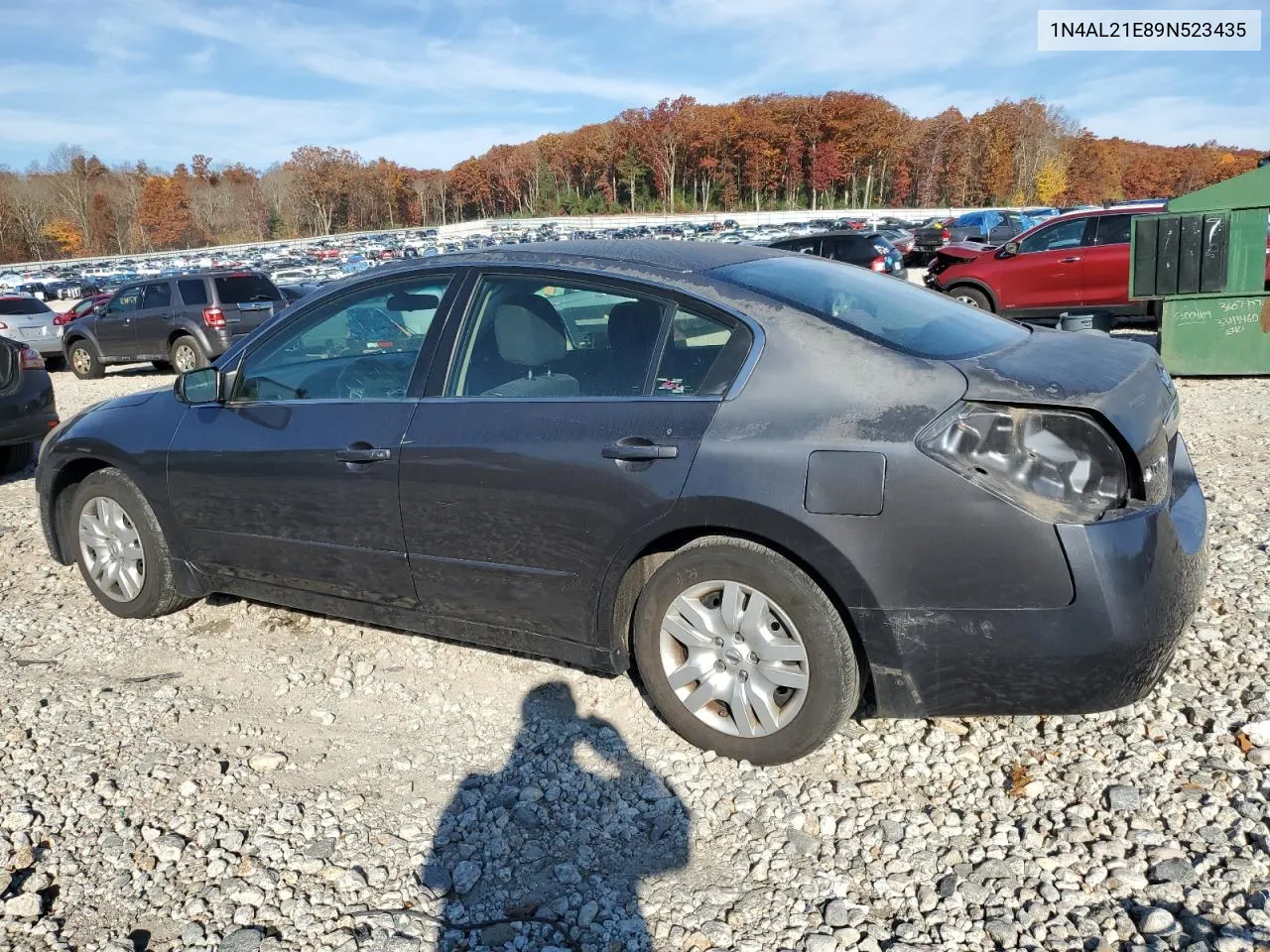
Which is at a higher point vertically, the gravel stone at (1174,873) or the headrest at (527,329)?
the headrest at (527,329)

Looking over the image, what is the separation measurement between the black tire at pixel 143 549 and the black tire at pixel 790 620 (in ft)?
8.01

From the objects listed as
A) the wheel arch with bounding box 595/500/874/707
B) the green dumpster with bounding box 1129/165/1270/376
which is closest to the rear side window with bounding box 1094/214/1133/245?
the green dumpster with bounding box 1129/165/1270/376

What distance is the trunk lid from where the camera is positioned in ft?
8.58

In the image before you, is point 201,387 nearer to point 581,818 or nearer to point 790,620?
point 581,818

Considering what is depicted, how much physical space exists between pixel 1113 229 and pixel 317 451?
42.0ft

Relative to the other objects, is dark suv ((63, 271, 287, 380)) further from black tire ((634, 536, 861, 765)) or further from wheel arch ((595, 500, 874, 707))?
black tire ((634, 536, 861, 765))

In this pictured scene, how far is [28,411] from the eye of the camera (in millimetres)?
7598

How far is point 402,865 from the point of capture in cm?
266

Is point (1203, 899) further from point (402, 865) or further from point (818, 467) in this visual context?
point (402, 865)

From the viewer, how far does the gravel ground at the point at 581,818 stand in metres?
2.38

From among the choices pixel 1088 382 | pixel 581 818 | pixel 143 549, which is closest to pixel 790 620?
pixel 581 818

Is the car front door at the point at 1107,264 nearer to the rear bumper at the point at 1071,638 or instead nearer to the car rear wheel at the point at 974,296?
the car rear wheel at the point at 974,296

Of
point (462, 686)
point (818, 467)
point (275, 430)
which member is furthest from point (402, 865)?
point (275, 430)

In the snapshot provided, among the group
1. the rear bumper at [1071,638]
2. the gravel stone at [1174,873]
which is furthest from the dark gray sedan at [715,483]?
the gravel stone at [1174,873]
